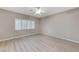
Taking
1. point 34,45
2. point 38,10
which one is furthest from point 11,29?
point 38,10

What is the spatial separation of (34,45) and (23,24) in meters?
0.57

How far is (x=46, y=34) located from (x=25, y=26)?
23.5 inches

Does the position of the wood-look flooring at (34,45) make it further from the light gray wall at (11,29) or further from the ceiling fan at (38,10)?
the ceiling fan at (38,10)

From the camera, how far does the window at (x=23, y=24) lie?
1.79 m

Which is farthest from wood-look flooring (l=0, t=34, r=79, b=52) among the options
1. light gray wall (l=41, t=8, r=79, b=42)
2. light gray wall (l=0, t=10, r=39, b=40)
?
light gray wall (l=41, t=8, r=79, b=42)

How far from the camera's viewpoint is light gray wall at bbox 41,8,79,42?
206 cm

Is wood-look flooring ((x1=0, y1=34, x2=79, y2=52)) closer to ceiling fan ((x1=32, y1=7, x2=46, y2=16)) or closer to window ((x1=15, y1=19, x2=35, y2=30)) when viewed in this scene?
window ((x1=15, y1=19, x2=35, y2=30))

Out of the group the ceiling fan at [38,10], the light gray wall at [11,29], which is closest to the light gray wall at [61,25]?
the ceiling fan at [38,10]

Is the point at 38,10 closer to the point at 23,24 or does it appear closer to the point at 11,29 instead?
the point at 23,24
